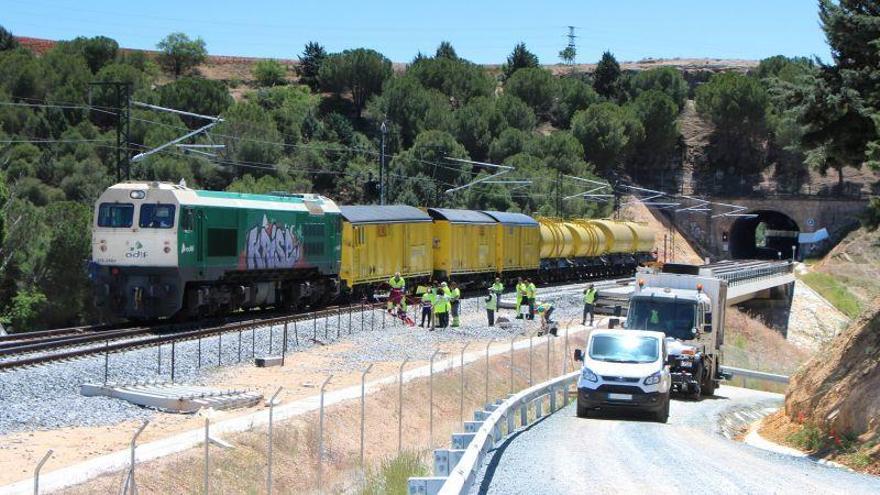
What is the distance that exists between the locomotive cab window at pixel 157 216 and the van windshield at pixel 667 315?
1210 centimetres

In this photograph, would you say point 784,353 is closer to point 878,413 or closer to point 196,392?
point 878,413

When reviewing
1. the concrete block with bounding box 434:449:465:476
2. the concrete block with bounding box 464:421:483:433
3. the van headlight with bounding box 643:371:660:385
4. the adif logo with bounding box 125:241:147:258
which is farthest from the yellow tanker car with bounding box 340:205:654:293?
the concrete block with bounding box 434:449:465:476

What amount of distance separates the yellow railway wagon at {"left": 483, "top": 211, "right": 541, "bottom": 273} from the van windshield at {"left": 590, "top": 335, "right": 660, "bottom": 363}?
2944 cm

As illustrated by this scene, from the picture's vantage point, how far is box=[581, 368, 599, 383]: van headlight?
21.3 meters

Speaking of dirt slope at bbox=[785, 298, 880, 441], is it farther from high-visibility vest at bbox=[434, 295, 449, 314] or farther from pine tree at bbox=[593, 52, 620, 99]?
pine tree at bbox=[593, 52, 620, 99]

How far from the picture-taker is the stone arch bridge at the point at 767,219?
105312 millimetres

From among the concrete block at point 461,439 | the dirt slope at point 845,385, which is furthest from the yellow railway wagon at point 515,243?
the concrete block at point 461,439

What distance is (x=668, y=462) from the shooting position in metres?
15.5

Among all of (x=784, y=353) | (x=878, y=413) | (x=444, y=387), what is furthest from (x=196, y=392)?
(x=784, y=353)

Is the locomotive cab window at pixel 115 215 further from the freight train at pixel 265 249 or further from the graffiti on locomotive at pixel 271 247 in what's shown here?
the graffiti on locomotive at pixel 271 247

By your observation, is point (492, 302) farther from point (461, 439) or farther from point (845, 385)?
point (461, 439)

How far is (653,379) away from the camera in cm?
2133

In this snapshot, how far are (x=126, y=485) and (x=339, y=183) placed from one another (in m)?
83.8

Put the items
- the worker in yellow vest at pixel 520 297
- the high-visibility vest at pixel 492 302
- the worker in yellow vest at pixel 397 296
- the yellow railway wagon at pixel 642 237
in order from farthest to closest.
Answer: the yellow railway wagon at pixel 642 237 → the worker in yellow vest at pixel 520 297 → the high-visibility vest at pixel 492 302 → the worker in yellow vest at pixel 397 296
